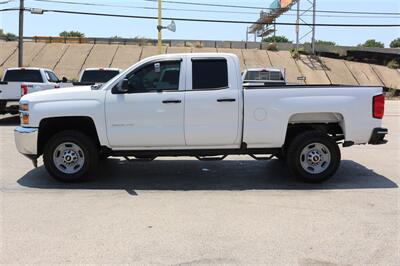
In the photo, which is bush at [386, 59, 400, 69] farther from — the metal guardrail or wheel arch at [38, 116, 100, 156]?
wheel arch at [38, 116, 100, 156]

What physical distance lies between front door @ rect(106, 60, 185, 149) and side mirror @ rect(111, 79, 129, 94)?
0.16 feet

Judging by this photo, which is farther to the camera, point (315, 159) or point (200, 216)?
point (315, 159)

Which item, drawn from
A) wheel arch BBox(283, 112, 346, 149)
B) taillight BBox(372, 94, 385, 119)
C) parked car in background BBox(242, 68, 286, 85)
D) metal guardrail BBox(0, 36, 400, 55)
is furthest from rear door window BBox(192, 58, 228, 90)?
metal guardrail BBox(0, 36, 400, 55)

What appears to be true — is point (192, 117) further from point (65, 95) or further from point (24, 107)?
point (24, 107)

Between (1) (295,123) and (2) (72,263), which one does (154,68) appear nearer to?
(1) (295,123)

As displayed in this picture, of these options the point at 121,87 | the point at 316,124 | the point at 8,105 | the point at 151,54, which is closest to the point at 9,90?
the point at 8,105

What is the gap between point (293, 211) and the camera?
19.9 feet

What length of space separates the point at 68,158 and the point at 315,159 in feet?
12.8

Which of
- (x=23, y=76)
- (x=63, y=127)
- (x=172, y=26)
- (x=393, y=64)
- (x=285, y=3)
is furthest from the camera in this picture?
(x=285, y=3)

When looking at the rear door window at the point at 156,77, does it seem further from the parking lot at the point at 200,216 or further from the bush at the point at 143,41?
the bush at the point at 143,41

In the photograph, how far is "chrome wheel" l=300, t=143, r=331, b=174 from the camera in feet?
24.9

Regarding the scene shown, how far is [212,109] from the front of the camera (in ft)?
24.2

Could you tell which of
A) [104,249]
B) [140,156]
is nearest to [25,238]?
[104,249]

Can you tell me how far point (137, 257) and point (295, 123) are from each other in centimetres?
406
